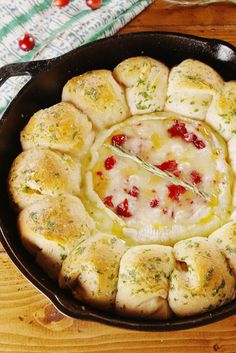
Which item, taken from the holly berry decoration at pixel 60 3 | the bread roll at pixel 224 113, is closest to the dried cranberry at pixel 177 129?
the bread roll at pixel 224 113

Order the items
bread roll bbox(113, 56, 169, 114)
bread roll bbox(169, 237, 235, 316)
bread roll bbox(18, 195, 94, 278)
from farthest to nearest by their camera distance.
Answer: bread roll bbox(113, 56, 169, 114) < bread roll bbox(18, 195, 94, 278) < bread roll bbox(169, 237, 235, 316)

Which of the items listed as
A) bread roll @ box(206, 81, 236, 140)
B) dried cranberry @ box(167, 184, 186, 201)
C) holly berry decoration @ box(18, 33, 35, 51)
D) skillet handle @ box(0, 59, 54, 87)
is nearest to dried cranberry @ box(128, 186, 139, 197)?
dried cranberry @ box(167, 184, 186, 201)

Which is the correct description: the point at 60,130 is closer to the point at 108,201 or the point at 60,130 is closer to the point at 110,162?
the point at 110,162

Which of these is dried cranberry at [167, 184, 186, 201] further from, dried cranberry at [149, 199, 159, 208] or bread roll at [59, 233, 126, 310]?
bread roll at [59, 233, 126, 310]

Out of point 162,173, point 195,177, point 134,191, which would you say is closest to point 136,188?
point 134,191

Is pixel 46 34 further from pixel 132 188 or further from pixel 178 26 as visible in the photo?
pixel 132 188

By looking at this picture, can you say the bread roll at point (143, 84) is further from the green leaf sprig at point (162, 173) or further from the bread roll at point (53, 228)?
the bread roll at point (53, 228)
